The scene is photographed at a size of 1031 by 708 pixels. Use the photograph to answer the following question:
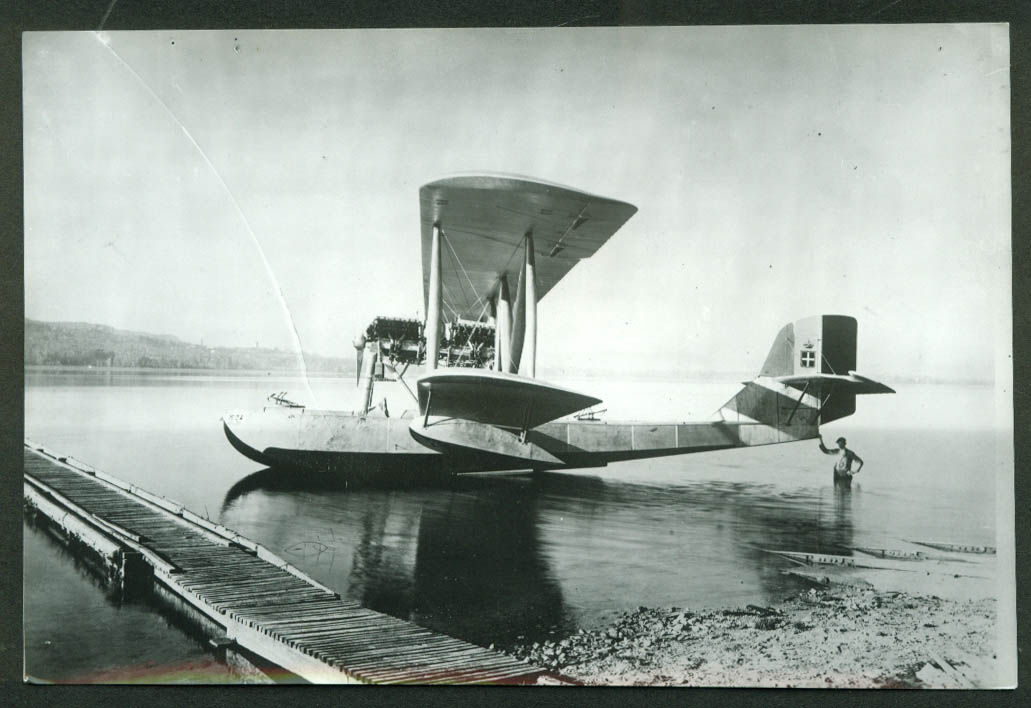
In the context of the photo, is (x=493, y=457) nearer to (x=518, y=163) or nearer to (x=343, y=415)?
(x=343, y=415)

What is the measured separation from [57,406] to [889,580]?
17.0ft

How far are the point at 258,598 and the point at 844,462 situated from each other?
Answer: 371 cm

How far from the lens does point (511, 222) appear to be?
12.0 feet

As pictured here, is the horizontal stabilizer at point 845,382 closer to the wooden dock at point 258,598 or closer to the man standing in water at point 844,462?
the man standing in water at point 844,462

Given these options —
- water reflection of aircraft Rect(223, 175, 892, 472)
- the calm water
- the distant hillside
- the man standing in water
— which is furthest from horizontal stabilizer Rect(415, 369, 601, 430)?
the man standing in water

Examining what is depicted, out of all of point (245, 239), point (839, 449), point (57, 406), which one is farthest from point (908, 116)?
point (57, 406)

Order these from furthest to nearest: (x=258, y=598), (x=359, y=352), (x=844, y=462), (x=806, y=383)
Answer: (x=359, y=352) < (x=844, y=462) < (x=806, y=383) < (x=258, y=598)

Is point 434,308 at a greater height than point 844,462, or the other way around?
point 434,308

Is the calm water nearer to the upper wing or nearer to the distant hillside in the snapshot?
the distant hillside

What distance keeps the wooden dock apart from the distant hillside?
0.60 metres

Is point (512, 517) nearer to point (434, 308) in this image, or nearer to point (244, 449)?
point (434, 308)

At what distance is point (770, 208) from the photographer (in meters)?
3.62

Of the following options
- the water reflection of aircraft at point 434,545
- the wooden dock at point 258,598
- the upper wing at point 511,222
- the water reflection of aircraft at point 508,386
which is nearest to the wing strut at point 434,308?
the water reflection of aircraft at point 508,386

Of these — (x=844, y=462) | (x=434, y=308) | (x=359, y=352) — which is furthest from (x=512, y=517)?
(x=844, y=462)
